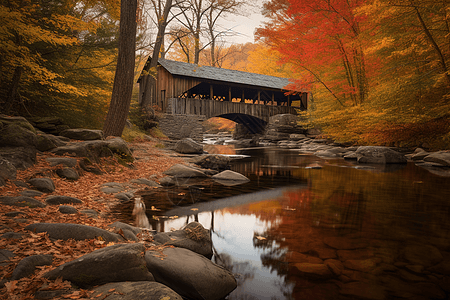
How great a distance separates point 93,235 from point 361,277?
7.83 ft

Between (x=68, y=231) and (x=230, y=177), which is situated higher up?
(x=68, y=231)

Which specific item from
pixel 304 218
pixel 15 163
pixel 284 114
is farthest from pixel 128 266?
pixel 284 114

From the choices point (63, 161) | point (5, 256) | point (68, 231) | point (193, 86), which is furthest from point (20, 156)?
point (193, 86)

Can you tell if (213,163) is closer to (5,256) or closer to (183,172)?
(183,172)

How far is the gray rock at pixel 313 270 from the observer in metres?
2.42

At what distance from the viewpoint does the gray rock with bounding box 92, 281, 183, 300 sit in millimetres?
1552

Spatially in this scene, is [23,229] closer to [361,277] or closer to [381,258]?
[361,277]

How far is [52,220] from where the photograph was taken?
272cm

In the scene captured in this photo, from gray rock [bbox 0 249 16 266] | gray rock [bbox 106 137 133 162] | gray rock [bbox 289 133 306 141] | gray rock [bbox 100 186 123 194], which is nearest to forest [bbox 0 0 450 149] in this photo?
gray rock [bbox 106 137 133 162]

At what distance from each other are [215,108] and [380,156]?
12.6 meters

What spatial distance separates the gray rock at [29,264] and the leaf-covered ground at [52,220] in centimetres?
3

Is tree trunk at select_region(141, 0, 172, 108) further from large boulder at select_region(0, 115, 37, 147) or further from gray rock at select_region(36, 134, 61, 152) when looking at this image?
large boulder at select_region(0, 115, 37, 147)

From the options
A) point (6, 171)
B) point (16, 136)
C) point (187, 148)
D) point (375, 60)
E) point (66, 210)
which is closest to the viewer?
point (66, 210)

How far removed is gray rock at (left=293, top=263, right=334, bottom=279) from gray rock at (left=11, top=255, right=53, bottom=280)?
6.66 ft
